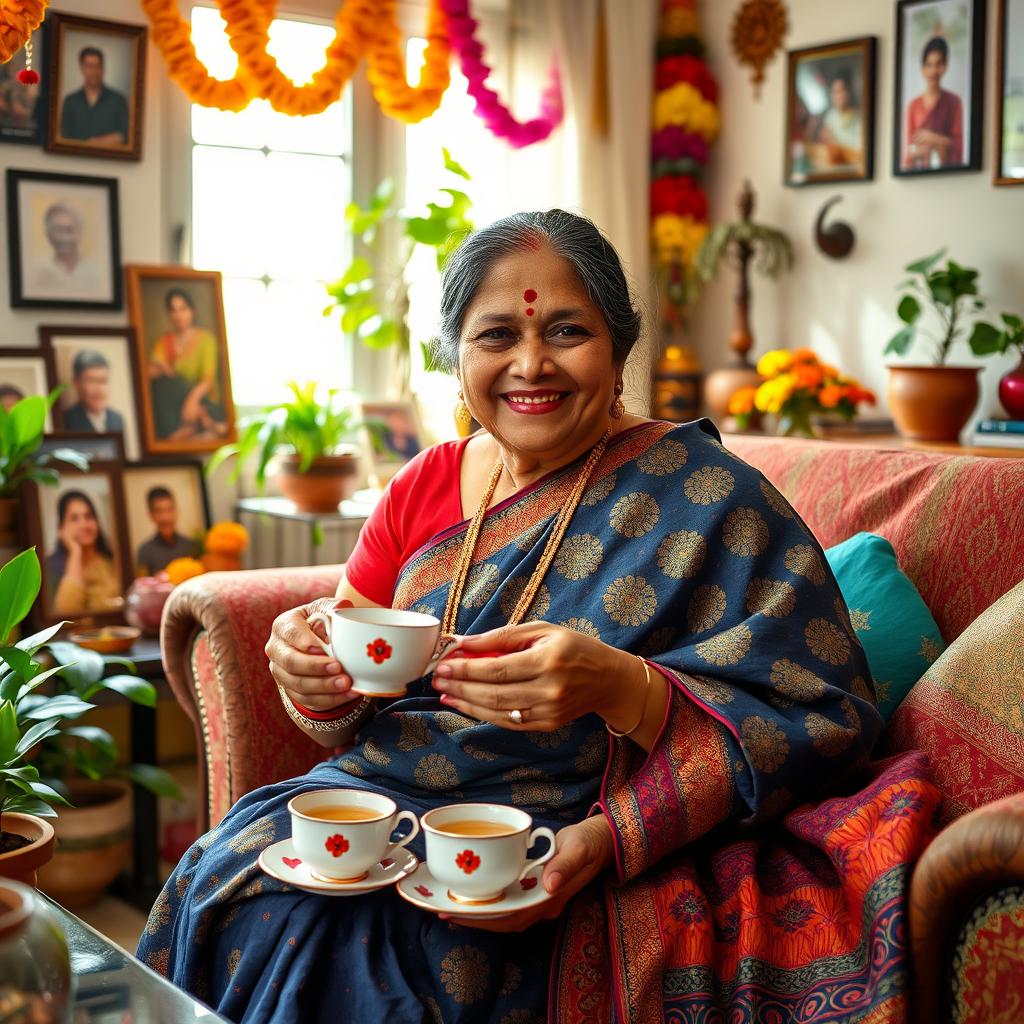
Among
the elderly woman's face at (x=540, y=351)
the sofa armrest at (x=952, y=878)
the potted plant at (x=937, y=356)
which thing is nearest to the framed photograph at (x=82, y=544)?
the elderly woman's face at (x=540, y=351)

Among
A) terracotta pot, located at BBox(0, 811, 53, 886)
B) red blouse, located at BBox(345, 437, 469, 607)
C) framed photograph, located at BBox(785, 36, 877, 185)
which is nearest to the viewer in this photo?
terracotta pot, located at BBox(0, 811, 53, 886)

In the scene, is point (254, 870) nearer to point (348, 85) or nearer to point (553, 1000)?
point (553, 1000)

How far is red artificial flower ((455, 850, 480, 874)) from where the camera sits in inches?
47.9

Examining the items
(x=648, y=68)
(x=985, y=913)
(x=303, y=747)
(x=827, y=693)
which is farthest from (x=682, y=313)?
(x=985, y=913)

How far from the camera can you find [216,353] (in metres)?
3.42

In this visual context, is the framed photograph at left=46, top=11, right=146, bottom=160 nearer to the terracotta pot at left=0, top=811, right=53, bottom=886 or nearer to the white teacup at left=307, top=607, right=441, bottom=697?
the terracotta pot at left=0, top=811, right=53, bottom=886

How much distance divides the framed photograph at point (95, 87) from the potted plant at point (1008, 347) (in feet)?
7.26

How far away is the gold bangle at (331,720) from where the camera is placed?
1.62 meters

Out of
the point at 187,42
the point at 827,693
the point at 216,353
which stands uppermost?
the point at 187,42

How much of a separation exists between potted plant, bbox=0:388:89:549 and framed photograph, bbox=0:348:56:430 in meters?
0.22

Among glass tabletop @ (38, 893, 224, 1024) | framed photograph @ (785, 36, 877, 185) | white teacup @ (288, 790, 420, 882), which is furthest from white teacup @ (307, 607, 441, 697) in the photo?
framed photograph @ (785, 36, 877, 185)

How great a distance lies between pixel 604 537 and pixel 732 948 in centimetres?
51

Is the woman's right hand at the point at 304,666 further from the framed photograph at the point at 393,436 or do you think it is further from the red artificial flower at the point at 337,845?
the framed photograph at the point at 393,436

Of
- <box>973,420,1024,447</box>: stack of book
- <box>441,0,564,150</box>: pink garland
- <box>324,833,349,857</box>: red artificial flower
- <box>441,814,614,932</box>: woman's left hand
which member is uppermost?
<box>441,0,564,150</box>: pink garland
